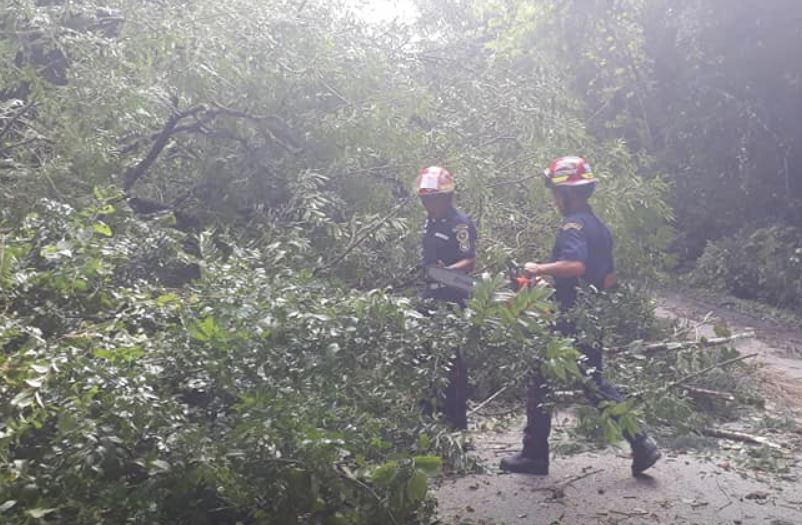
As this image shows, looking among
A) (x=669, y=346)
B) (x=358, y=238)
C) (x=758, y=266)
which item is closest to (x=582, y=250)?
(x=358, y=238)

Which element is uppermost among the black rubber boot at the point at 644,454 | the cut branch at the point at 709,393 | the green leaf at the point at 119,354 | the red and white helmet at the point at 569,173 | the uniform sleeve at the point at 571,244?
the red and white helmet at the point at 569,173

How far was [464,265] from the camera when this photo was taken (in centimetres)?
575

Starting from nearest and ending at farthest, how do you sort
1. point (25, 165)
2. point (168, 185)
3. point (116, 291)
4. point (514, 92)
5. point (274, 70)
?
1. point (116, 291)
2. point (25, 165)
3. point (274, 70)
4. point (168, 185)
5. point (514, 92)

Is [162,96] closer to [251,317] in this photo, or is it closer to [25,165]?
[25,165]

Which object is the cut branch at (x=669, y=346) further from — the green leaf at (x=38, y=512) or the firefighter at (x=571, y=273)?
the green leaf at (x=38, y=512)

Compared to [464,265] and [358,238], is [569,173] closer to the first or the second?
[464,265]

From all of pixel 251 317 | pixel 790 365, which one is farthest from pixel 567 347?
pixel 790 365

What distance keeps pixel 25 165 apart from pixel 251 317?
2.42 meters

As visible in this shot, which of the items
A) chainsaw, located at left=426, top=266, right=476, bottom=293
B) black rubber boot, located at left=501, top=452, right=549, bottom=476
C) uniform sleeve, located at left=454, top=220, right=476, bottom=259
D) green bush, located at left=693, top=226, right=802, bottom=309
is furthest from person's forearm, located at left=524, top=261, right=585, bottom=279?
green bush, located at left=693, top=226, right=802, bottom=309

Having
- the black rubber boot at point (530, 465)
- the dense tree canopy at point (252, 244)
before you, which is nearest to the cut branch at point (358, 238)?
the dense tree canopy at point (252, 244)

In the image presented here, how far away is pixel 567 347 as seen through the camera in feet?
12.4

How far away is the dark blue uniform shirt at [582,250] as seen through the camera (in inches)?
200

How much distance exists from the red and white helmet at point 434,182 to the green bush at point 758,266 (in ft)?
36.1

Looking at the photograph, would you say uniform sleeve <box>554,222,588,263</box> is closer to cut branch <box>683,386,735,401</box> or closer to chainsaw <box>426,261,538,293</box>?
chainsaw <box>426,261,538,293</box>
